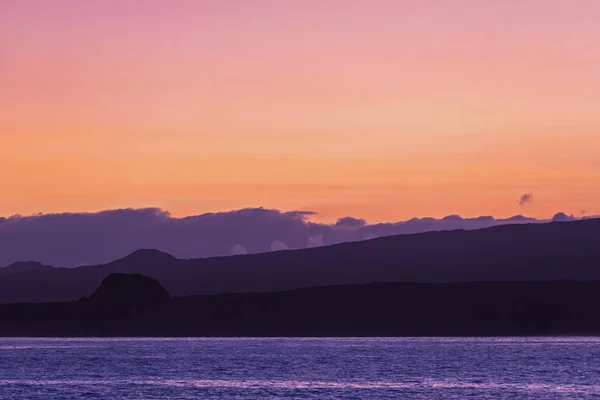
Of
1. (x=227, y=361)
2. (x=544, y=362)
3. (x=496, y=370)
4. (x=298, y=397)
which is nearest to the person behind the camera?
(x=298, y=397)

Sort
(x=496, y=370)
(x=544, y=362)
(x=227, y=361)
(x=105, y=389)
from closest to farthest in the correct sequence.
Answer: (x=105, y=389)
(x=496, y=370)
(x=544, y=362)
(x=227, y=361)

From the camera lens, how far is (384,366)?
138 meters

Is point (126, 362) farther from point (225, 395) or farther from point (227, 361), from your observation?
point (225, 395)

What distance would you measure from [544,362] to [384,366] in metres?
20.1

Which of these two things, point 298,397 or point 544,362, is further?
point 544,362

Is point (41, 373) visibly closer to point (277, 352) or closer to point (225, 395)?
point (225, 395)

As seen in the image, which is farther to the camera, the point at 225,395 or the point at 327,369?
the point at 327,369

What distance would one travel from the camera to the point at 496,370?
5138 inches

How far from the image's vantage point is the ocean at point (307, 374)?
100m

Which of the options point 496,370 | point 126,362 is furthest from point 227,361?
point 496,370

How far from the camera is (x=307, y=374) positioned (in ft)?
407

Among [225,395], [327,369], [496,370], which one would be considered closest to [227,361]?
[327,369]

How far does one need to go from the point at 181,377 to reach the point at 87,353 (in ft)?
222

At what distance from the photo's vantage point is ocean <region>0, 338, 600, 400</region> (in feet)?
328
